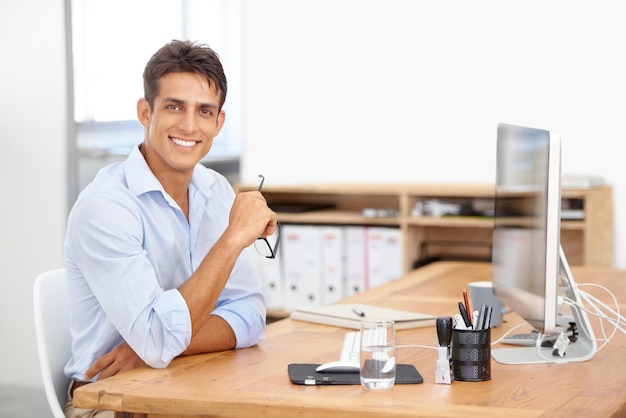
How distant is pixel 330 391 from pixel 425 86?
318cm

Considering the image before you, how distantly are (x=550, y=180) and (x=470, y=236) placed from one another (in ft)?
9.28

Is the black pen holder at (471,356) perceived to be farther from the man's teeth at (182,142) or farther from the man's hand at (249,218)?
the man's teeth at (182,142)

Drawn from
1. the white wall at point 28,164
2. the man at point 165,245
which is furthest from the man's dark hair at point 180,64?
the white wall at point 28,164

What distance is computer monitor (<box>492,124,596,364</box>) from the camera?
71.0 inches

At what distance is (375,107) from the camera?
4.82 metres

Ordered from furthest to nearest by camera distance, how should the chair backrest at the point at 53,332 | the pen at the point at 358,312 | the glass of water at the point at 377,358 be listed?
1. the pen at the point at 358,312
2. the chair backrest at the point at 53,332
3. the glass of water at the point at 377,358

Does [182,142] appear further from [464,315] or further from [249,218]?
[464,315]

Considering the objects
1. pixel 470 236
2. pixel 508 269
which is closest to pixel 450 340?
pixel 508 269

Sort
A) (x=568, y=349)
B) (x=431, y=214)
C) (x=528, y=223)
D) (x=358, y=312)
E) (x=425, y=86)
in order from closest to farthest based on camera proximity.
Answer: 1. (x=528, y=223)
2. (x=568, y=349)
3. (x=358, y=312)
4. (x=431, y=214)
5. (x=425, y=86)

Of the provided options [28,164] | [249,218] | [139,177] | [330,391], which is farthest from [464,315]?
[28,164]

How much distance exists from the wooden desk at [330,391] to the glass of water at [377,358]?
0.08 ft

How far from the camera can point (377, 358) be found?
171 centimetres

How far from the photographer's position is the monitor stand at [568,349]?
1973 mm

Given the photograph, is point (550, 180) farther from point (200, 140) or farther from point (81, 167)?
point (81, 167)
